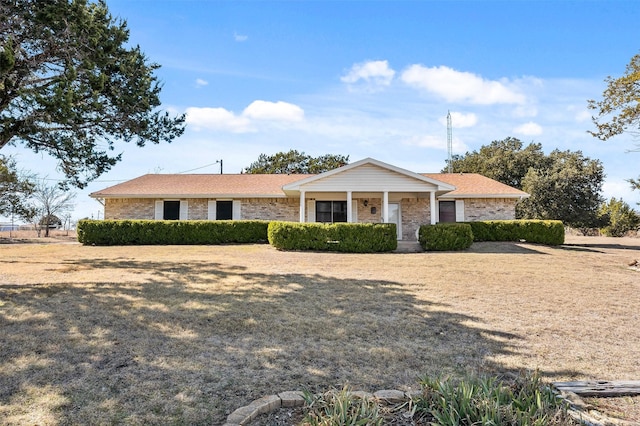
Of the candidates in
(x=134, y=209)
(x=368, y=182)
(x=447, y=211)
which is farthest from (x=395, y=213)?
(x=134, y=209)

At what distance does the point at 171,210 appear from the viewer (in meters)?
19.5

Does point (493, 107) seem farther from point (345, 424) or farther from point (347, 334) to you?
point (345, 424)

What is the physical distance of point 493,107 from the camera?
15422 mm

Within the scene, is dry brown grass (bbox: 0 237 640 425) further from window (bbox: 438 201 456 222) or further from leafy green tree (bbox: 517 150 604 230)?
leafy green tree (bbox: 517 150 604 230)

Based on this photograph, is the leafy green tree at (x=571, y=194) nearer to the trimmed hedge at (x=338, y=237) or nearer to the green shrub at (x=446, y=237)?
the green shrub at (x=446, y=237)

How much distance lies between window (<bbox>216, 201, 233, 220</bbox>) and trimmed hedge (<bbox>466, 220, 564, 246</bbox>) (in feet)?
39.4

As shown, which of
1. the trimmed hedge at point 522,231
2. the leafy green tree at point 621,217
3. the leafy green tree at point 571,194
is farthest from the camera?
the leafy green tree at point 621,217

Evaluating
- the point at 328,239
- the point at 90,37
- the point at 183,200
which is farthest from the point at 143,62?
the point at 183,200

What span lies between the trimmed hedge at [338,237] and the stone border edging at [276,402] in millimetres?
11277

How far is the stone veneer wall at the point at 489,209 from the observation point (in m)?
19.3

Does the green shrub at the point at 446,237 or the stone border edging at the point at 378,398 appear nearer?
the stone border edging at the point at 378,398

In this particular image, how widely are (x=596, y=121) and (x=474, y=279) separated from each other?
13.2 metres

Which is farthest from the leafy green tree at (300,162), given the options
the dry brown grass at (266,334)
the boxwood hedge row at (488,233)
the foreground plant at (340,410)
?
the foreground plant at (340,410)

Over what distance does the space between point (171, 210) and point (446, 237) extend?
13940 millimetres
